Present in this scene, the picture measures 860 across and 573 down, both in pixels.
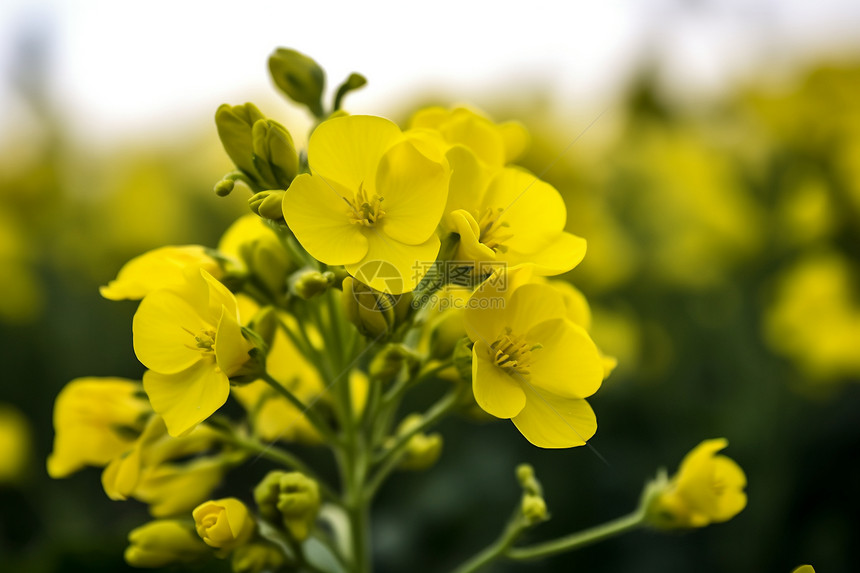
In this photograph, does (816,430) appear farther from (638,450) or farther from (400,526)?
(400,526)

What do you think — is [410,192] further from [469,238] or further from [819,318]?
[819,318]

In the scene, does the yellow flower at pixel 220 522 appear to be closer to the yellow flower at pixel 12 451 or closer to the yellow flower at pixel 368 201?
the yellow flower at pixel 368 201

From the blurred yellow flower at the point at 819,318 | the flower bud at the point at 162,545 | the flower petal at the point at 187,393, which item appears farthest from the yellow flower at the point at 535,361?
the blurred yellow flower at the point at 819,318

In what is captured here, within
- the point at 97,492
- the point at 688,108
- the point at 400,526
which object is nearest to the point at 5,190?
the point at 97,492

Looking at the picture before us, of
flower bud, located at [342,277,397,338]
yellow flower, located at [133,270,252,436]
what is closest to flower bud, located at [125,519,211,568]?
yellow flower, located at [133,270,252,436]

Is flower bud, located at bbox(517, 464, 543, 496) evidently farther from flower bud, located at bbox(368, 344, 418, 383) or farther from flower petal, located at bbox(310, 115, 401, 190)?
flower petal, located at bbox(310, 115, 401, 190)
